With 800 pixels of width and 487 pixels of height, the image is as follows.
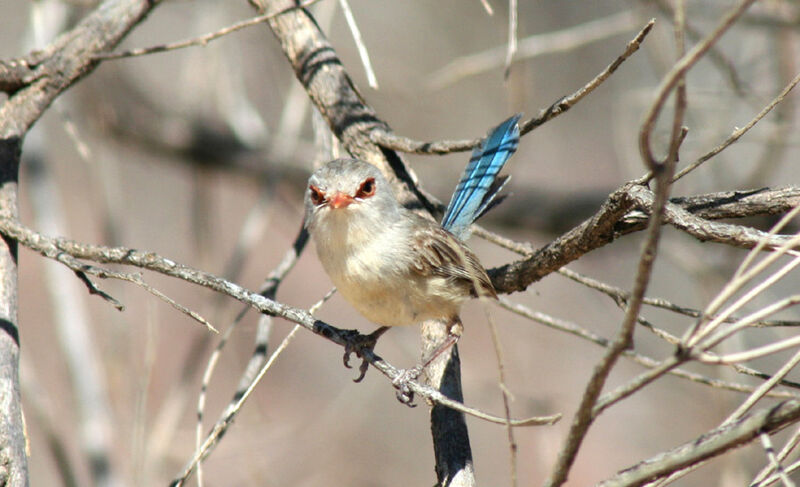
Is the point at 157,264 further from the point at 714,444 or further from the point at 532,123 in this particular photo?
the point at 714,444

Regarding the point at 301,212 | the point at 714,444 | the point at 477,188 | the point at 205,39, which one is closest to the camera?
the point at 714,444

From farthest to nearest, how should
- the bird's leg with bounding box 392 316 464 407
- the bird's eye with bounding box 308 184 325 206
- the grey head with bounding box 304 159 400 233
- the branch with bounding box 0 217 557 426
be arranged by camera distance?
the bird's eye with bounding box 308 184 325 206 < the grey head with bounding box 304 159 400 233 < the bird's leg with bounding box 392 316 464 407 < the branch with bounding box 0 217 557 426

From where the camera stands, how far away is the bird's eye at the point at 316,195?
11.6 ft

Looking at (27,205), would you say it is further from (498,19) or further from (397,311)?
(397,311)

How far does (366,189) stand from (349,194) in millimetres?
99

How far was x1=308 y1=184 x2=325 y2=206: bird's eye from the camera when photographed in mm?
3549

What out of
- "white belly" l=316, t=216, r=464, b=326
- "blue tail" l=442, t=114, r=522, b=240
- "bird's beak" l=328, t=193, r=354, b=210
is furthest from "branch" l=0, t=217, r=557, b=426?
"blue tail" l=442, t=114, r=522, b=240

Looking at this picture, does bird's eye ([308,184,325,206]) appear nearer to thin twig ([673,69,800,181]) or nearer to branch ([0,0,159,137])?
branch ([0,0,159,137])

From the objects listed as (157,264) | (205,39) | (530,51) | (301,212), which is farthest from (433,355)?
(301,212)

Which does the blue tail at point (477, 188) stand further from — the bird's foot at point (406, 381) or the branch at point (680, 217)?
the branch at point (680, 217)

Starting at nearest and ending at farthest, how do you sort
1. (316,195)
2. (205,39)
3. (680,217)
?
(680,217) < (205,39) < (316,195)

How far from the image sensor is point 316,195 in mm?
3609

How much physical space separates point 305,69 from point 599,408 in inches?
98.7

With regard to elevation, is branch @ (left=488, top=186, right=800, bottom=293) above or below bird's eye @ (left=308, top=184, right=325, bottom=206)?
below
